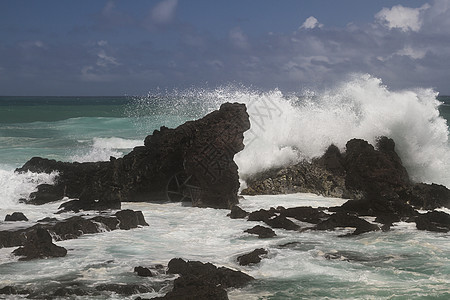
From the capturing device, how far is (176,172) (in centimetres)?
1299

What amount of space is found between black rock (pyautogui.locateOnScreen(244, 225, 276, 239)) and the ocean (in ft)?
0.42

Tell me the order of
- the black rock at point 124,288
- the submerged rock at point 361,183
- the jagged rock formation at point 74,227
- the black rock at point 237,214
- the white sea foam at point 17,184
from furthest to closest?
the white sea foam at point 17,184
the submerged rock at point 361,183
the black rock at point 237,214
the jagged rock formation at point 74,227
the black rock at point 124,288

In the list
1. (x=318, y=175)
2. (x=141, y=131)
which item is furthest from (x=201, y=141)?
(x=141, y=131)

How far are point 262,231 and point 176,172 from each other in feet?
14.0

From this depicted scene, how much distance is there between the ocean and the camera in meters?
6.57

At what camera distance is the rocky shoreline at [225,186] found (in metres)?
9.85

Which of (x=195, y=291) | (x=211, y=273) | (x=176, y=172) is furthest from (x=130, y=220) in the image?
(x=195, y=291)

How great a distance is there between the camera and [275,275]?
6961mm

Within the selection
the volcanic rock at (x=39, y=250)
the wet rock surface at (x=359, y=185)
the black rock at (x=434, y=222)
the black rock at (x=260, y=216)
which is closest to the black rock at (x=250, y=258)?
the volcanic rock at (x=39, y=250)

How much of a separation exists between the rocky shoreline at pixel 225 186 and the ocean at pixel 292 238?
36cm

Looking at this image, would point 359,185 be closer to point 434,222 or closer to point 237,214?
point 434,222

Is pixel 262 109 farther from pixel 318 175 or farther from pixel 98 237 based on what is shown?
pixel 98 237

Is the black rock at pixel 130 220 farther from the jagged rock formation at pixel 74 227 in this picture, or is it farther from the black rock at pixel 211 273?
the black rock at pixel 211 273

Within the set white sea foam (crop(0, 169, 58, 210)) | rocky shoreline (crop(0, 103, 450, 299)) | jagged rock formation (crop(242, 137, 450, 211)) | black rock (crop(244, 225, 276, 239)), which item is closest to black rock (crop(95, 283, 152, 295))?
rocky shoreline (crop(0, 103, 450, 299))
